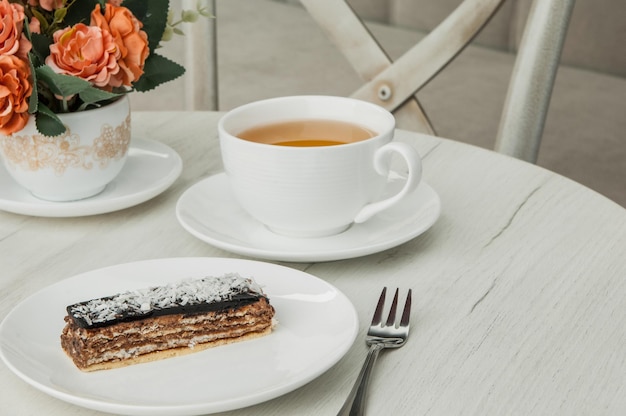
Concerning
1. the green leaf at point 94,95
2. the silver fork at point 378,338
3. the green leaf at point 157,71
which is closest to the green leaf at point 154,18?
the green leaf at point 157,71

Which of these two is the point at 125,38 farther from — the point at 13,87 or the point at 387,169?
the point at 387,169

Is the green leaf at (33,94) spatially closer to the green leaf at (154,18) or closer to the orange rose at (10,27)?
the orange rose at (10,27)

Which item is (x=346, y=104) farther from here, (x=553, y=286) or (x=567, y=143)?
(x=567, y=143)

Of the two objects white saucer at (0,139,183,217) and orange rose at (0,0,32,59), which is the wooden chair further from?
orange rose at (0,0,32,59)

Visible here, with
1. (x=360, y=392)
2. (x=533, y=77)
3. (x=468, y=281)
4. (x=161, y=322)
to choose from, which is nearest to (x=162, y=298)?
(x=161, y=322)

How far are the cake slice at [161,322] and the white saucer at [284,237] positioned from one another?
0.43ft

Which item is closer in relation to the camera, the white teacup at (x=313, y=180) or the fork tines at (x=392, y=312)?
the fork tines at (x=392, y=312)

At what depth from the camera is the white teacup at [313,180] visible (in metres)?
0.77

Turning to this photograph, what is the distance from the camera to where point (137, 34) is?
0.84 metres

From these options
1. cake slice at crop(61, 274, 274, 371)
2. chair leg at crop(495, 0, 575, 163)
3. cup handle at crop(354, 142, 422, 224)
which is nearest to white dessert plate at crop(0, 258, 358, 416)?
cake slice at crop(61, 274, 274, 371)

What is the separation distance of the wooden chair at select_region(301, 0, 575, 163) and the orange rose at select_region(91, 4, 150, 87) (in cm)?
49

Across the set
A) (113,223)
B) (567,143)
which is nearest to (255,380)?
(113,223)

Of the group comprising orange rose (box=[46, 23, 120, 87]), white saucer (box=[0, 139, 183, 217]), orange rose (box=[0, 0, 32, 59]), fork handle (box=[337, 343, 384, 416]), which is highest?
orange rose (box=[0, 0, 32, 59])

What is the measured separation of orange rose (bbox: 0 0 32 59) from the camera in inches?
30.5
